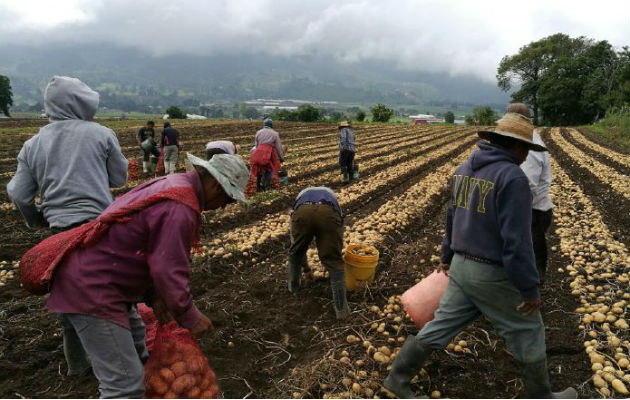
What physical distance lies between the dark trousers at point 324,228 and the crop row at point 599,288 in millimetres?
2119

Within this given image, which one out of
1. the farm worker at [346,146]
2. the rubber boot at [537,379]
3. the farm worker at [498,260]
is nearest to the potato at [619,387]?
the farm worker at [498,260]

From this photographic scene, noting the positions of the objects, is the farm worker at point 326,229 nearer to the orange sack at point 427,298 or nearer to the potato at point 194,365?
the orange sack at point 427,298

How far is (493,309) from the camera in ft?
7.37

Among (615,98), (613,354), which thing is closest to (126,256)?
(613,354)

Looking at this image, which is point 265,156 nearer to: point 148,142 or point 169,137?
point 169,137

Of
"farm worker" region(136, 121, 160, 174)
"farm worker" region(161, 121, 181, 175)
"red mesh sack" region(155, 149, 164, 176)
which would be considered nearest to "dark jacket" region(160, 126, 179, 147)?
"farm worker" region(161, 121, 181, 175)

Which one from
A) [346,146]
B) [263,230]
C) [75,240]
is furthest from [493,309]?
[346,146]

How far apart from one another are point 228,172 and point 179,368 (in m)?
1.11

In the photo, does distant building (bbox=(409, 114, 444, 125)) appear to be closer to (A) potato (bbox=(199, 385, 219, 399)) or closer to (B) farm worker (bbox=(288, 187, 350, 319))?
(B) farm worker (bbox=(288, 187, 350, 319))

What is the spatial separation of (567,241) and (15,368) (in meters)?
6.38

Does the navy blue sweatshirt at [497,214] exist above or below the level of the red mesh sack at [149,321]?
above

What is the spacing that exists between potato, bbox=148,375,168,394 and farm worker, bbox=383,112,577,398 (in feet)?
4.67

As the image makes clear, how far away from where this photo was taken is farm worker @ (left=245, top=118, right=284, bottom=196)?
8.27m

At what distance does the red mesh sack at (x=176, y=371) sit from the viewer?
6.90ft
